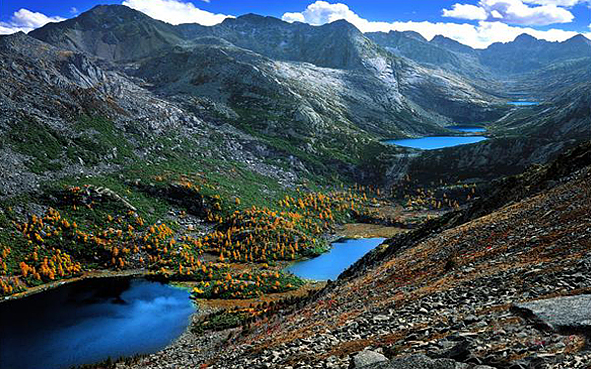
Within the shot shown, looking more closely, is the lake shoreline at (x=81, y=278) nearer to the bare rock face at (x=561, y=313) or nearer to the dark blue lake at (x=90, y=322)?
the dark blue lake at (x=90, y=322)

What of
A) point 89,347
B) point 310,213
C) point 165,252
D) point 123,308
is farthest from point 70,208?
point 310,213

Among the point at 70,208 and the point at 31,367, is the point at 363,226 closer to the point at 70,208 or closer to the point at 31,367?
the point at 70,208

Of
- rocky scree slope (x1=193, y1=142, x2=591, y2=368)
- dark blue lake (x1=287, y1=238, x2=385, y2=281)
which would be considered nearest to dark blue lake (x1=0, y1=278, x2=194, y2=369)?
dark blue lake (x1=287, y1=238, x2=385, y2=281)

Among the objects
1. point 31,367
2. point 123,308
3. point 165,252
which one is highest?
point 165,252

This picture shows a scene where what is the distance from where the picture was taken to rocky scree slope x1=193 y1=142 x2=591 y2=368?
14.6 meters

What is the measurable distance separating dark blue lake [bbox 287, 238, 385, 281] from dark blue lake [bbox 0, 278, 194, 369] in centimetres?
4176

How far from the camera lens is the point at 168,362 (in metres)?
56.5

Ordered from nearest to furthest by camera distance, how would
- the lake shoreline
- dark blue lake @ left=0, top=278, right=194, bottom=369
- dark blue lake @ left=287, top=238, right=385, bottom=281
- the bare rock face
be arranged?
the bare rock face → dark blue lake @ left=0, top=278, right=194, bottom=369 → the lake shoreline → dark blue lake @ left=287, top=238, right=385, bottom=281

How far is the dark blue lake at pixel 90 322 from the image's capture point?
74.9m

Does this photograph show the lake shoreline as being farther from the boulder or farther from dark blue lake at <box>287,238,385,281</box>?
the boulder

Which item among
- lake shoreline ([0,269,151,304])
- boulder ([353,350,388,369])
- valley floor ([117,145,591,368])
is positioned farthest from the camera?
lake shoreline ([0,269,151,304])

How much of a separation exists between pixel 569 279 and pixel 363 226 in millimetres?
170888

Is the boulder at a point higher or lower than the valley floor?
lower

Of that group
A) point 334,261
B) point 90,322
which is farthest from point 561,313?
point 334,261
